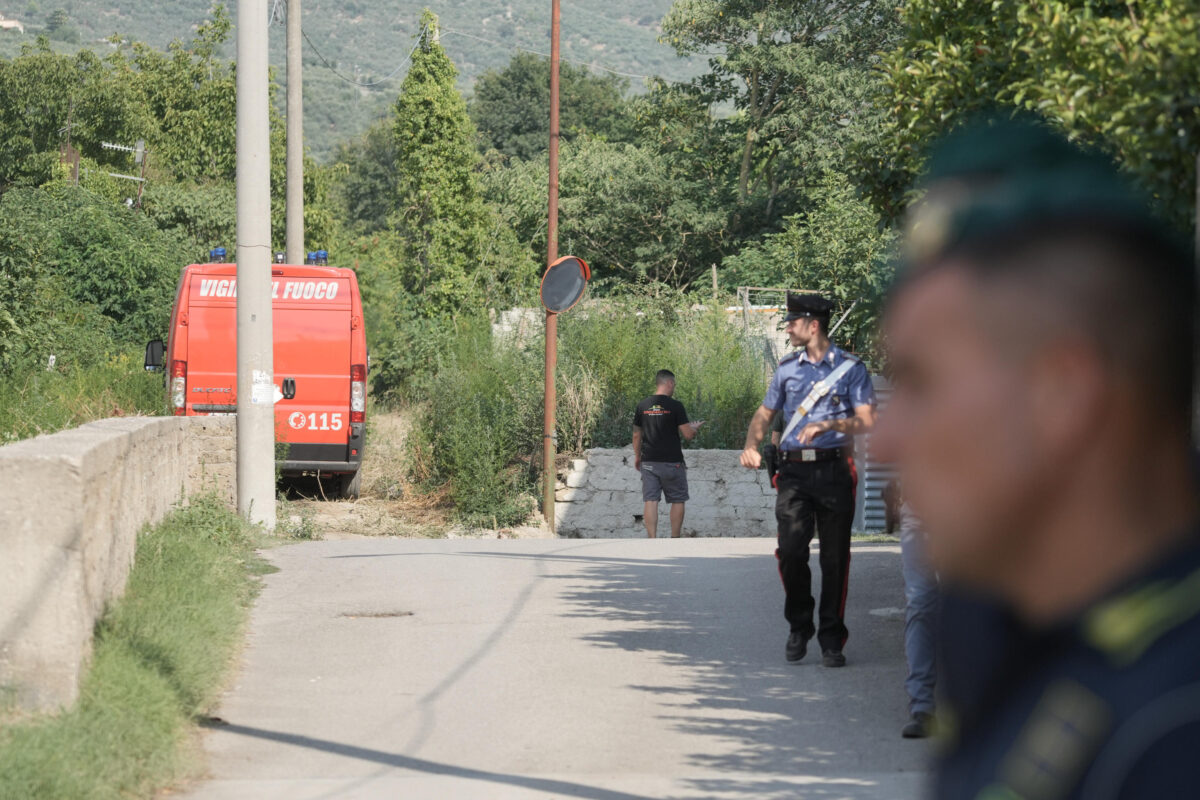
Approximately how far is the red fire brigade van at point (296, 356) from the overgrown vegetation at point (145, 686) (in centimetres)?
685

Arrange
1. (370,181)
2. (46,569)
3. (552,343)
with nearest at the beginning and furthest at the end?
(46,569) → (552,343) → (370,181)

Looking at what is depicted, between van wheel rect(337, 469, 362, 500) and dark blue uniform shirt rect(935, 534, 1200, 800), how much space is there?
16953 millimetres

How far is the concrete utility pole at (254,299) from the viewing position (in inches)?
464

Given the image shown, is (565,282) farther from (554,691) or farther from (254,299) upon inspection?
(554,691)

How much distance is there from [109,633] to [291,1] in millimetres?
15589

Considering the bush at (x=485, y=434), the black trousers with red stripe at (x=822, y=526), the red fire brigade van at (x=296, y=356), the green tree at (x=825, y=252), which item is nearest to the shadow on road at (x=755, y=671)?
the black trousers with red stripe at (x=822, y=526)

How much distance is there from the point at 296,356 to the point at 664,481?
4.68 metres

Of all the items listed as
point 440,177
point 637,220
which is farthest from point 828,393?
point 637,220

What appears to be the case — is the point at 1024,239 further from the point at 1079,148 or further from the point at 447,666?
the point at 447,666

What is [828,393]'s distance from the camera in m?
7.13

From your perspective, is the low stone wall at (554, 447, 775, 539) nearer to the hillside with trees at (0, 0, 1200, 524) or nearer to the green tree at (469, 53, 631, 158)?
the hillside with trees at (0, 0, 1200, 524)

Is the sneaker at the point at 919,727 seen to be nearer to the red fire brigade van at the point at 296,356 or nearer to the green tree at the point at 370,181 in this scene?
the red fire brigade van at the point at 296,356

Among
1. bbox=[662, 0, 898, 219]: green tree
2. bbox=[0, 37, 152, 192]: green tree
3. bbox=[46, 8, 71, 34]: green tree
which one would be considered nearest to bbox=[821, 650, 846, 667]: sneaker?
bbox=[662, 0, 898, 219]: green tree

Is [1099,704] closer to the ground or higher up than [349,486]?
higher up
